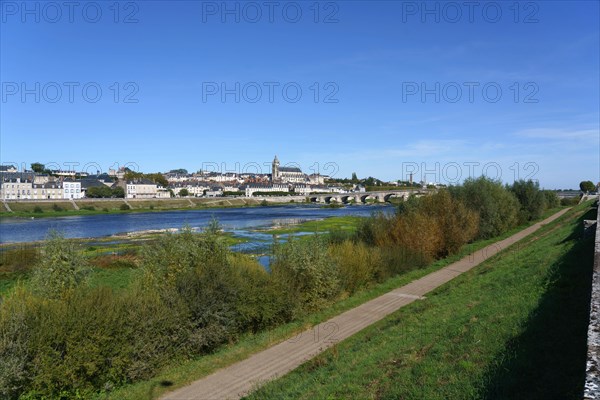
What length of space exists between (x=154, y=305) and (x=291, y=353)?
12.7 feet

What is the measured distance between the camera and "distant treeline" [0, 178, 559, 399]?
31.5 feet

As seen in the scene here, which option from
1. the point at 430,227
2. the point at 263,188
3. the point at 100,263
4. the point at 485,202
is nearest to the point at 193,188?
the point at 263,188

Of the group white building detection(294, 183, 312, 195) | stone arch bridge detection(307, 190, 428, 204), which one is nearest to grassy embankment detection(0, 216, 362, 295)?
stone arch bridge detection(307, 190, 428, 204)

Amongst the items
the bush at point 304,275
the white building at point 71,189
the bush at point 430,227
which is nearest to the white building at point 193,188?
the white building at point 71,189

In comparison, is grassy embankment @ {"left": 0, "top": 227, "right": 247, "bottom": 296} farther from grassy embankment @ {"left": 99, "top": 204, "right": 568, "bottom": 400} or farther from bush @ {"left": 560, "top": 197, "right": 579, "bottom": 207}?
bush @ {"left": 560, "top": 197, "right": 579, "bottom": 207}

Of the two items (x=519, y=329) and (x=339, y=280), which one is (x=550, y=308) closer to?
(x=519, y=329)

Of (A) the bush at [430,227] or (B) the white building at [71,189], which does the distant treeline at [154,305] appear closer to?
(A) the bush at [430,227]

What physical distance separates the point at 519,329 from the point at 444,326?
95.8 inches

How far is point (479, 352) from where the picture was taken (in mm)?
7852

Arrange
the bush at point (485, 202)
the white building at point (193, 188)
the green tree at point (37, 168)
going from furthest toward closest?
1. the green tree at point (37, 168)
2. the white building at point (193, 188)
3. the bush at point (485, 202)

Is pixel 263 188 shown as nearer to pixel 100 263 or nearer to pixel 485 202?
pixel 485 202

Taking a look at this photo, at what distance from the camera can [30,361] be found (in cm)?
940

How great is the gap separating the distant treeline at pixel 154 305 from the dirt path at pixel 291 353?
5.18 ft

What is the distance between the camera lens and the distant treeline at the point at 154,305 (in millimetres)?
9594
